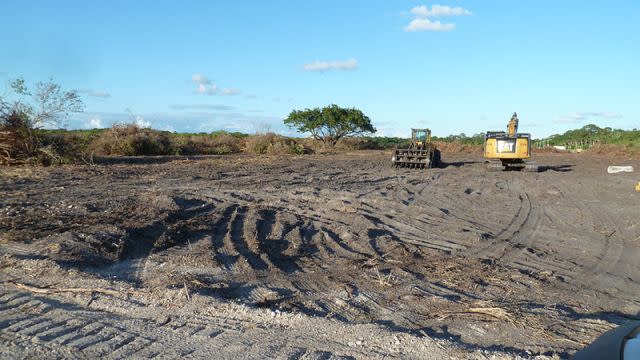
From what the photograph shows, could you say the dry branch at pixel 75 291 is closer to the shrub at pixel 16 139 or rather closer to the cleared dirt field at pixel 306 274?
the cleared dirt field at pixel 306 274

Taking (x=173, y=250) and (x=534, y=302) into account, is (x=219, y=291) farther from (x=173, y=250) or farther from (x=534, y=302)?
(x=534, y=302)

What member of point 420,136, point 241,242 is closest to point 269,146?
point 420,136

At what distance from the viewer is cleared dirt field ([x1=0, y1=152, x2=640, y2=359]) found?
14.3 ft

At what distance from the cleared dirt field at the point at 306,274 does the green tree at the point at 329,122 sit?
3638 cm

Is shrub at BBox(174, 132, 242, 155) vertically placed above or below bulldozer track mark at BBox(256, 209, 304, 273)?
above

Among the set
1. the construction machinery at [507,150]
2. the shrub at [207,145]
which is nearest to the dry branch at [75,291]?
the construction machinery at [507,150]

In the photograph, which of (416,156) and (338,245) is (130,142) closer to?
(416,156)

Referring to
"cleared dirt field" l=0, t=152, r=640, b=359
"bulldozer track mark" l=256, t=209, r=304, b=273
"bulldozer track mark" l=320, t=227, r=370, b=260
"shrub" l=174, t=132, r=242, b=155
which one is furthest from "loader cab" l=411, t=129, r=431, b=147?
"bulldozer track mark" l=320, t=227, r=370, b=260

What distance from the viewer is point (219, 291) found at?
18.5 feet

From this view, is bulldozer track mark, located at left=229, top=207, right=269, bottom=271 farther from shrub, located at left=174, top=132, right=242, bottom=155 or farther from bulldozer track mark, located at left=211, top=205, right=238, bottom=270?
shrub, located at left=174, top=132, right=242, bottom=155

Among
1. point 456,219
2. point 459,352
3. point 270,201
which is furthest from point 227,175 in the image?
point 459,352

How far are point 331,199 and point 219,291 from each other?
725cm

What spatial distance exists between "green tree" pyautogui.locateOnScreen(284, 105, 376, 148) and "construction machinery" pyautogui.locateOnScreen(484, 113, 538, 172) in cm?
2509

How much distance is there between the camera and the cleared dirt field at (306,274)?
4.37 meters
